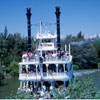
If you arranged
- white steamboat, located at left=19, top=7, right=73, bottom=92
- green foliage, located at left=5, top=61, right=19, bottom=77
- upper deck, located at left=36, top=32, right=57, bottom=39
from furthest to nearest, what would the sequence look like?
green foliage, located at left=5, top=61, right=19, bottom=77 → upper deck, located at left=36, top=32, right=57, bottom=39 → white steamboat, located at left=19, top=7, right=73, bottom=92

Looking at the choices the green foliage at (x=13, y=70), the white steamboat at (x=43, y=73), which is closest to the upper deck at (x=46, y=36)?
the white steamboat at (x=43, y=73)

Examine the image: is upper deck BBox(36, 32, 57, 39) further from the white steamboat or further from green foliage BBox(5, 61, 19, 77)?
green foliage BBox(5, 61, 19, 77)

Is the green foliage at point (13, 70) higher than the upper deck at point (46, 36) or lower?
lower

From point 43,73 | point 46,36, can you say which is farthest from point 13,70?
point 43,73

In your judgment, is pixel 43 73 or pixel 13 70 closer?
pixel 43 73

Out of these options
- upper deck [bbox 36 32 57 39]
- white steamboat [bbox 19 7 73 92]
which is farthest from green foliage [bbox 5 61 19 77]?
white steamboat [bbox 19 7 73 92]

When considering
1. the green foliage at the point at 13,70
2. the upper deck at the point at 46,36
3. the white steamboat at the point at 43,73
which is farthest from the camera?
the green foliage at the point at 13,70

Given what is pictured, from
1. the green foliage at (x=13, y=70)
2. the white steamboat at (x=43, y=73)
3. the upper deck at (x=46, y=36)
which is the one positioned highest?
the upper deck at (x=46, y=36)

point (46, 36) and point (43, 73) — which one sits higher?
point (46, 36)

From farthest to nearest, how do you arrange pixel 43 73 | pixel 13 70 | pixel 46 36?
pixel 13 70, pixel 46 36, pixel 43 73

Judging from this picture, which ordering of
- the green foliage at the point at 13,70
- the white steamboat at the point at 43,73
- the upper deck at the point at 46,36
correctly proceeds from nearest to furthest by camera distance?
the white steamboat at the point at 43,73
the upper deck at the point at 46,36
the green foliage at the point at 13,70

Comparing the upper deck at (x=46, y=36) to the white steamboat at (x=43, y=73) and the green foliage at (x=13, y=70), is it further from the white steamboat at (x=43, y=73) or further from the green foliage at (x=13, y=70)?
the green foliage at (x=13, y=70)

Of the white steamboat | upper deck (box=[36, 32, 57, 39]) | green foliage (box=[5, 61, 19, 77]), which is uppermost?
upper deck (box=[36, 32, 57, 39])

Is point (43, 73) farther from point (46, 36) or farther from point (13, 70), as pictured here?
point (13, 70)
